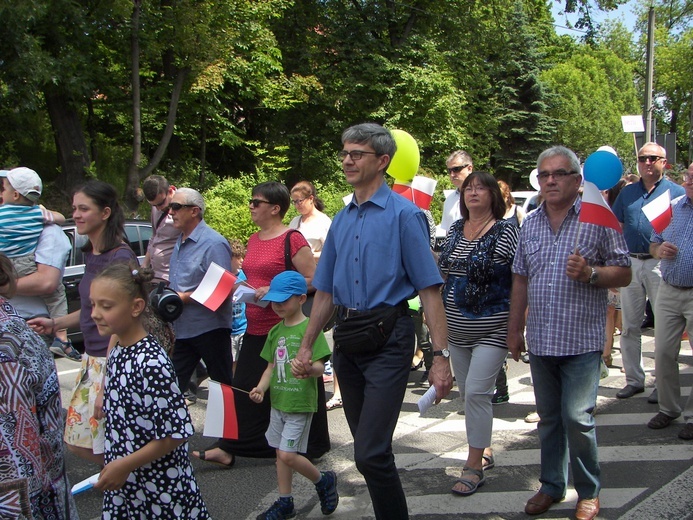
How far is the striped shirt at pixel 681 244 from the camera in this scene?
17.2 feet

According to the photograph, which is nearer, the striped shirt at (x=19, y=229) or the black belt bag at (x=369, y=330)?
the black belt bag at (x=369, y=330)

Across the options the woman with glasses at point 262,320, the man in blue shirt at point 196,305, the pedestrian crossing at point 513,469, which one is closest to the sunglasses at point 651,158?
the pedestrian crossing at point 513,469

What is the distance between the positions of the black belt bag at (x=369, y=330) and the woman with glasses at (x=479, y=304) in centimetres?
116

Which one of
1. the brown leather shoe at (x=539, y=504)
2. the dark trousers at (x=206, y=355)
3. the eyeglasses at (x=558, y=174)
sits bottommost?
the brown leather shoe at (x=539, y=504)

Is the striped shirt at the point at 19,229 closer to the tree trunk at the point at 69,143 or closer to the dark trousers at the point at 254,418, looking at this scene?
the dark trousers at the point at 254,418

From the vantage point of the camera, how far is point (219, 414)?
4.15m

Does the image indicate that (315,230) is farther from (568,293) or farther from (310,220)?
(568,293)

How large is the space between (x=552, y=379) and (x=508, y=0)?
1042 inches

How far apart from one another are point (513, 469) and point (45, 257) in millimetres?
3248

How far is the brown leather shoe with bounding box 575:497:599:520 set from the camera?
3.87 metres

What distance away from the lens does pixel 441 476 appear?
4.70 m

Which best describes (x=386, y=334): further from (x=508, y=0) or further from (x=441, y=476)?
(x=508, y=0)

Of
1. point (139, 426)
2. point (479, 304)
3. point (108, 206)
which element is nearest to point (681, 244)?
point (479, 304)

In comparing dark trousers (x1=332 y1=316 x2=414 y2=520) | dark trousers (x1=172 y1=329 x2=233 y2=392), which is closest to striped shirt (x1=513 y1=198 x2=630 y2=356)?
dark trousers (x1=332 y1=316 x2=414 y2=520)
